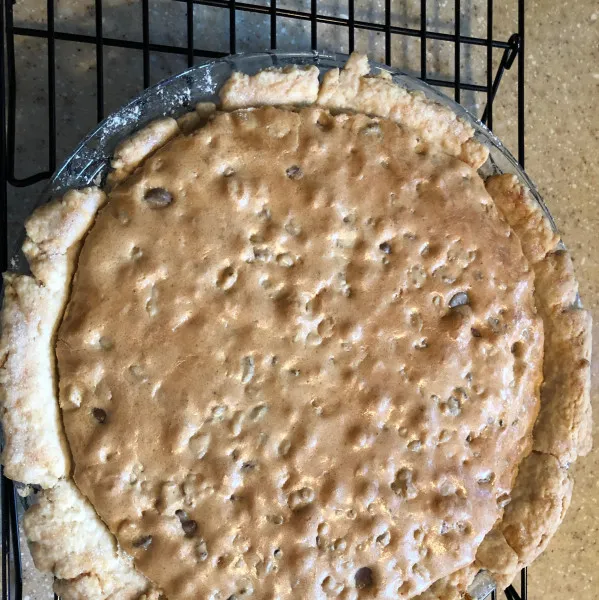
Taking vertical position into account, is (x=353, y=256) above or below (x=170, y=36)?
below

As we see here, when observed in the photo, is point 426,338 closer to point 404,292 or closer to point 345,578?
point 404,292

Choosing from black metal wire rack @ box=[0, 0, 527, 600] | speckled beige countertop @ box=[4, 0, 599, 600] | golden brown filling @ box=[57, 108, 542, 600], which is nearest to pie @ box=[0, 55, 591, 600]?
golden brown filling @ box=[57, 108, 542, 600]

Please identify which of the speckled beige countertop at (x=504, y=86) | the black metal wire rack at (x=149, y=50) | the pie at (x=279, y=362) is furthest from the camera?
the speckled beige countertop at (x=504, y=86)

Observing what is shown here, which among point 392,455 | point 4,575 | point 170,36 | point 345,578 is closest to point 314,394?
point 392,455

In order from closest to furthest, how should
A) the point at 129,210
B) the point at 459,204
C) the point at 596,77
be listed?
the point at 129,210
the point at 459,204
the point at 596,77

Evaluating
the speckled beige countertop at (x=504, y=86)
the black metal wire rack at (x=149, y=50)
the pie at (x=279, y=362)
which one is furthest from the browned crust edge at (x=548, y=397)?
the speckled beige countertop at (x=504, y=86)

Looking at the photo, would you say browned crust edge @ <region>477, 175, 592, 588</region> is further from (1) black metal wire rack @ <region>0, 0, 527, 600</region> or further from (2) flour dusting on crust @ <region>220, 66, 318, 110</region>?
(2) flour dusting on crust @ <region>220, 66, 318, 110</region>

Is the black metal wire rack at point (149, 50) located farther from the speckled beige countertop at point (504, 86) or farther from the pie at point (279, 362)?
the pie at point (279, 362)
